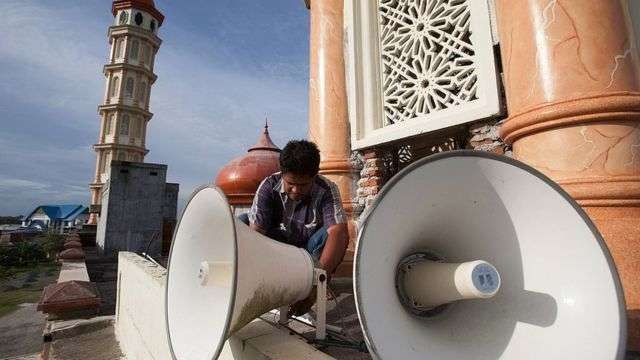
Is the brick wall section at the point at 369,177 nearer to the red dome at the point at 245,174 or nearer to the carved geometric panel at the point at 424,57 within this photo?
the carved geometric panel at the point at 424,57

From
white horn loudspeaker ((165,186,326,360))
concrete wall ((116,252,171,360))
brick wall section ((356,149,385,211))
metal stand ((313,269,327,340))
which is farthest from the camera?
brick wall section ((356,149,385,211))

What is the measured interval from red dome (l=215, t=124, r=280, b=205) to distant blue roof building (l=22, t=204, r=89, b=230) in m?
38.0

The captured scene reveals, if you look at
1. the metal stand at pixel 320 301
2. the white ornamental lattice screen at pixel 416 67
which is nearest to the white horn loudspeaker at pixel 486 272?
the metal stand at pixel 320 301

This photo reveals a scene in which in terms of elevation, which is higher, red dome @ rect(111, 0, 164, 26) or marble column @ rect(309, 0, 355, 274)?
red dome @ rect(111, 0, 164, 26)

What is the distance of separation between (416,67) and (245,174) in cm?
595

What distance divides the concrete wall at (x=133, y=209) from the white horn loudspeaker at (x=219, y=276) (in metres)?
12.0

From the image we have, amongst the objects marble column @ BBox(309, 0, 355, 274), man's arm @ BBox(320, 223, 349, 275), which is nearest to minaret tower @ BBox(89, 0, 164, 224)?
marble column @ BBox(309, 0, 355, 274)

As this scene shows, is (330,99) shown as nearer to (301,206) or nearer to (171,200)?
(301,206)

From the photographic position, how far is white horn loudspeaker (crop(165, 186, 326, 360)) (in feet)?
4.46

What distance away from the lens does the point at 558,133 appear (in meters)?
2.04

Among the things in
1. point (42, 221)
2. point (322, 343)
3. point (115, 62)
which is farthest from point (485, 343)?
point (42, 221)

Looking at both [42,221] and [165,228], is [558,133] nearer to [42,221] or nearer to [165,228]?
[165,228]

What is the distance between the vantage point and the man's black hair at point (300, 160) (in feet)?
6.53

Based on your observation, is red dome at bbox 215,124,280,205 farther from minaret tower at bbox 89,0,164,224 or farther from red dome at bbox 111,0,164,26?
red dome at bbox 111,0,164,26
